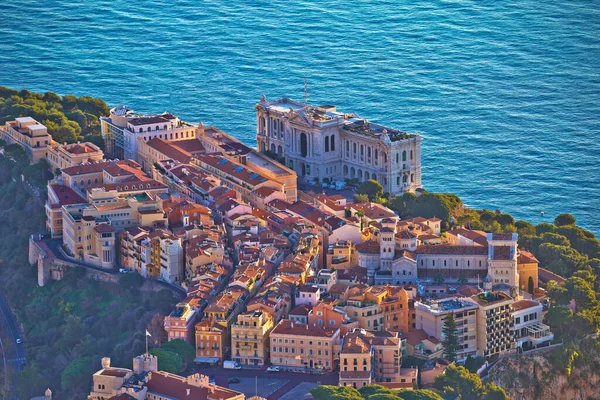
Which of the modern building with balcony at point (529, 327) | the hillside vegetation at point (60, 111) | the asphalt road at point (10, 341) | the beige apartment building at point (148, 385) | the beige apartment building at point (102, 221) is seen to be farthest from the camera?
the hillside vegetation at point (60, 111)

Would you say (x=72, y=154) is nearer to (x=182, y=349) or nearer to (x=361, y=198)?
(x=361, y=198)

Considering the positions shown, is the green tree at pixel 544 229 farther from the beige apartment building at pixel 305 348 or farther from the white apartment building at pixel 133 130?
the white apartment building at pixel 133 130

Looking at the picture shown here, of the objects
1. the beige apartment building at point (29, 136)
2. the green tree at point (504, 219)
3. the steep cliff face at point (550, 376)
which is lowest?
the steep cliff face at point (550, 376)

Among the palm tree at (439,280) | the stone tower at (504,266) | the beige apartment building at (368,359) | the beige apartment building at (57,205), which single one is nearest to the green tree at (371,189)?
the beige apartment building at (57,205)

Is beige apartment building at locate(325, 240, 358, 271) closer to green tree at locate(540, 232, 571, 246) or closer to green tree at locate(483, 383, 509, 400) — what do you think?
green tree at locate(540, 232, 571, 246)

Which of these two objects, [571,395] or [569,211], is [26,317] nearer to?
[571,395]

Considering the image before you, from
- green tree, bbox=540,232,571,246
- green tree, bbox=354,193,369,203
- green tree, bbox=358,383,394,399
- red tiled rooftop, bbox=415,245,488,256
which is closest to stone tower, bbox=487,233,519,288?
red tiled rooftop, bbox=415,245,488,256
